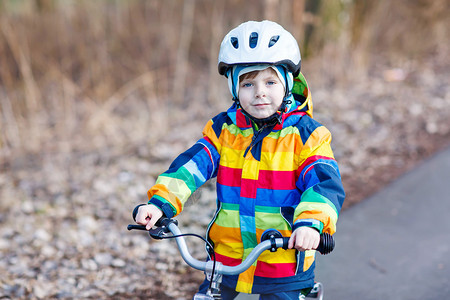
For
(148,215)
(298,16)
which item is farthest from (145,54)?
(148,215)

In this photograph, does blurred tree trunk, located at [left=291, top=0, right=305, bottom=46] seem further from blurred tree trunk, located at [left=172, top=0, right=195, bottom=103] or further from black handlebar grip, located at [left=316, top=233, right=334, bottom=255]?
black handlebar grip, located at [left=316, top=233, right=334, bottom=255]

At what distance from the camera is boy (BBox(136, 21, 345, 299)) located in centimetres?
229

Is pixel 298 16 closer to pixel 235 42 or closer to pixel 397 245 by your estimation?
pixel 397 245

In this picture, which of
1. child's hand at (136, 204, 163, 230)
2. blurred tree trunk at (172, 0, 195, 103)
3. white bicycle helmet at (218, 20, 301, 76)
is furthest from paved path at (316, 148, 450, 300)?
blurred tree trunk at (172, 0, 195, 103)

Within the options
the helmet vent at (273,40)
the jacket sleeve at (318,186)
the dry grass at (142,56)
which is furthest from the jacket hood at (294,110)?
the dry grass at (142,56)

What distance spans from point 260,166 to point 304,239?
493 mm

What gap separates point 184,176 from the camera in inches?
93.6

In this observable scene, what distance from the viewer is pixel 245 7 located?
34.9 feet

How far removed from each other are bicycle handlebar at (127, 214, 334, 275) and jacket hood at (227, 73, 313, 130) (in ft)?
1.85

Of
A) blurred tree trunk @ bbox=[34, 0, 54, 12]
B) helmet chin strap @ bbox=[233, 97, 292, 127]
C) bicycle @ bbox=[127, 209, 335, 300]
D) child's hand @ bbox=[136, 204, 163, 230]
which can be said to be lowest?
bicycle @ bbox=[127, 209, 335, 300]

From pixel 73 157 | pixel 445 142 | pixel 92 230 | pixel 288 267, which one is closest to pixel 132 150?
pixel 73 157

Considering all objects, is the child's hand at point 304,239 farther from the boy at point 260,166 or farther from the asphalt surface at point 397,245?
the asphalt surface at point 397,245

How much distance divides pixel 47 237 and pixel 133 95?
567 cm

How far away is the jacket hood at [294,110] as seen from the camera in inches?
93.3
